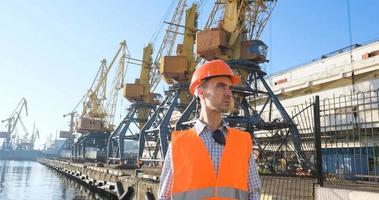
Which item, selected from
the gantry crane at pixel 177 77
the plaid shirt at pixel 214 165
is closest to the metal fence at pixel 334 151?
the plaid shirt at pixel 214 165

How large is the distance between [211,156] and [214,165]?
9 centimetres

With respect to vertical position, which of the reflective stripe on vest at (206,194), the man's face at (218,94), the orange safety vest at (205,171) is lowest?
the reflective stripe on vest at (206,194)

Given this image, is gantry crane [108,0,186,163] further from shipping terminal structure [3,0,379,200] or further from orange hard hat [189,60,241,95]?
orange hard hat [189,60,241,95]

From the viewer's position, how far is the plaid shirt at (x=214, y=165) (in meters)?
3.04

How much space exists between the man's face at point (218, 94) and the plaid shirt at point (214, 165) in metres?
0.22

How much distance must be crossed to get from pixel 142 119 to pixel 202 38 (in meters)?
28.0

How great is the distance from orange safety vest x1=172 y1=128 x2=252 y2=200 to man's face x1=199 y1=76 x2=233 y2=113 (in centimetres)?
30

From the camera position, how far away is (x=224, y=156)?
9.82 ft

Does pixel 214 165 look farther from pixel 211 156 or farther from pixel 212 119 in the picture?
pixel 212 119

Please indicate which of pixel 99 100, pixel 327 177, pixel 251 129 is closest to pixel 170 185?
pixel 327 177

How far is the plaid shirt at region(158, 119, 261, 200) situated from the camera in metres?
3.04

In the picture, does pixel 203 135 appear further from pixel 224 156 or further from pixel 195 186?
pixel 195 186

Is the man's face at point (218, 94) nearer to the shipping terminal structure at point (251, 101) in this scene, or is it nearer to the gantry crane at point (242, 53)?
the shipping terminal structure at point (251, 101)

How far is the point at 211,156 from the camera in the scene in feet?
10.0
